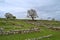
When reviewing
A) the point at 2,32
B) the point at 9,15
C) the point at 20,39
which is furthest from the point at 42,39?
the point at 9,15

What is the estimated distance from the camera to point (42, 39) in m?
31.0

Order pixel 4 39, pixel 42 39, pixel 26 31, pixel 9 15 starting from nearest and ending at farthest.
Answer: pixel 4 39 → pixel 42 39 → pixel 26 31 → pixel 9 15

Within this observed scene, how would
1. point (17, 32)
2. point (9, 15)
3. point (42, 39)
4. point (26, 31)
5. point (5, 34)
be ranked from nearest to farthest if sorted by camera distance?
point (42, 39), point (5, 34), point (17, 32), point (26, 31), point (9, 15)

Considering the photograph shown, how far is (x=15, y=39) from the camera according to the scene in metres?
28.0

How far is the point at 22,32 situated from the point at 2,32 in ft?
21.1

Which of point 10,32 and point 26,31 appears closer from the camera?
point 10,32

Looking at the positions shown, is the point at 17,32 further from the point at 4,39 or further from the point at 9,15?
the point at 9,15

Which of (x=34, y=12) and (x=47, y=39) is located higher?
(x=34, y=12)

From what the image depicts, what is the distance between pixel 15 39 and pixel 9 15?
314 feet

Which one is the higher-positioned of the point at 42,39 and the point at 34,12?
the point at 34,12

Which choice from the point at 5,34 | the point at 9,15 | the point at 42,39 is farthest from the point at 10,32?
the point at 9,15

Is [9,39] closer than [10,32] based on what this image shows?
Yes

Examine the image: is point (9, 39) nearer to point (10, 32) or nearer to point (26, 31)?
point (10, 32)

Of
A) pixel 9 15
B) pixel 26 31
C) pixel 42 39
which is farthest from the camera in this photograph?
pixel 9 15
